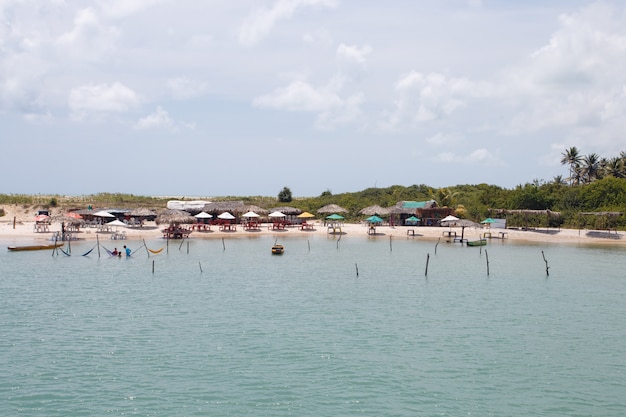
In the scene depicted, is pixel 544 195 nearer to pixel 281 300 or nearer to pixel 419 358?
pixel 281 300

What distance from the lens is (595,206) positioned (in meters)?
55.1

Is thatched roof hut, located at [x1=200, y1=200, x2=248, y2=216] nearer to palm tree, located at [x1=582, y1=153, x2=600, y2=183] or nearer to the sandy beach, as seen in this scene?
the sandy beach

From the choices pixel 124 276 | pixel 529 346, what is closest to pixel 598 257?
pixel 529 346

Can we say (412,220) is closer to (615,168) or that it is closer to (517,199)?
(517,199)

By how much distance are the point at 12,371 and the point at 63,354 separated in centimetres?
156

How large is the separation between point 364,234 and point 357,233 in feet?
2.33

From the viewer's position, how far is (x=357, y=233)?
51.8 m

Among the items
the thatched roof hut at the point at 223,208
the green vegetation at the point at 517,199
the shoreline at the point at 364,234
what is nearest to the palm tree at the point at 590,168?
the green vegetation at the point at 517,199

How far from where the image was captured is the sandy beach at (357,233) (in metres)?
46.2

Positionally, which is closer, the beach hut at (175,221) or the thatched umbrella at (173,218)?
the beach hut at (175,221)

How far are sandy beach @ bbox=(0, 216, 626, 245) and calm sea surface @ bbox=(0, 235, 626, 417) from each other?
14695 millimetres

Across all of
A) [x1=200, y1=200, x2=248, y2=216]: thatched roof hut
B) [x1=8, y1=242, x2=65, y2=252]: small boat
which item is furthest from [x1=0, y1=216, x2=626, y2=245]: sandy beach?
[x1=8, y1=242, x2=65, y2=252]: small boat

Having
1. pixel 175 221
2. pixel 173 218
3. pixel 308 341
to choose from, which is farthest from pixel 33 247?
pixel 308 341

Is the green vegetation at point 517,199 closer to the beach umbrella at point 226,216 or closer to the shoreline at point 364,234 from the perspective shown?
the shoreline at point 364,234
